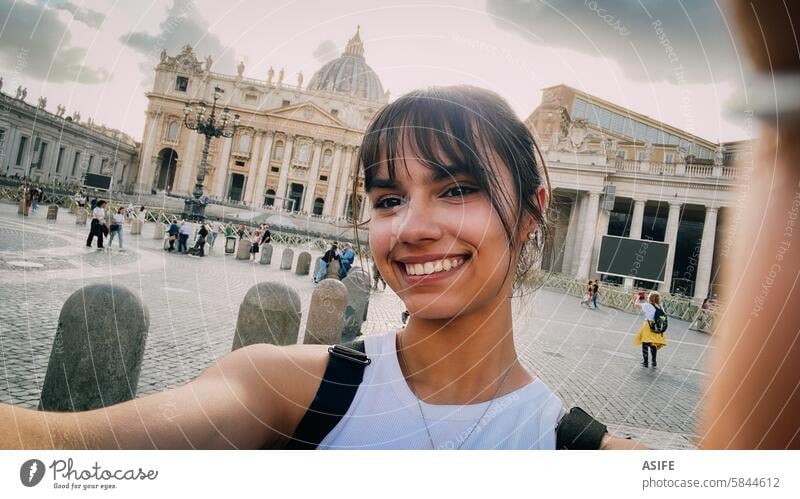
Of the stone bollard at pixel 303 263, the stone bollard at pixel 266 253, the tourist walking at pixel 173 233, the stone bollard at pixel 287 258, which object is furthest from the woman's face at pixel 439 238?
the stone bollard at pixel 287 258

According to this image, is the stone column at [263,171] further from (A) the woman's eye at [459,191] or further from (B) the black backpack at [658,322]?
(B) the black backpack at [658,322]

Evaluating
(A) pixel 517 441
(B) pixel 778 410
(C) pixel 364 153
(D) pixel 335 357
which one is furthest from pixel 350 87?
(B) pixel 778 410

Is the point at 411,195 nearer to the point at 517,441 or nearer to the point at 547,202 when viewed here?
the point at 547,202

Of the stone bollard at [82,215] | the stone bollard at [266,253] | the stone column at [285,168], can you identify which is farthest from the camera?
the stone bollard at [266,253]

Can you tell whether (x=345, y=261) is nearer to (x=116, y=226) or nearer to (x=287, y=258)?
(x=287, y=258)

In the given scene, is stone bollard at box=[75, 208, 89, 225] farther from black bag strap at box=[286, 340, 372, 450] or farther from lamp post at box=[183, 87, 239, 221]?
black bag strap at box=[286, 340, 372, 450]
